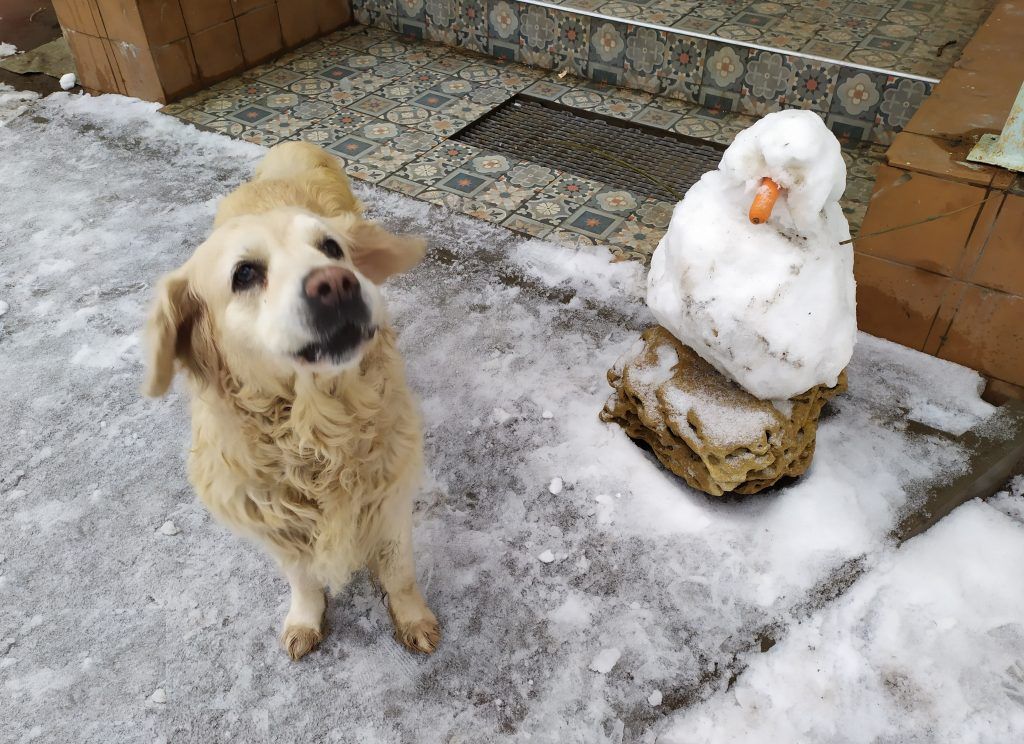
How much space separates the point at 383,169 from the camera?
3.25 metres

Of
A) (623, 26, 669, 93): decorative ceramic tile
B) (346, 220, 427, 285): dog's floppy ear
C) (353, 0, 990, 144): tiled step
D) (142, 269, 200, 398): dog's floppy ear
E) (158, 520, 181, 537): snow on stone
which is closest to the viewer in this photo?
(142, 269, 200, 398): dog's floppy ear

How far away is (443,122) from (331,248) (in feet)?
7.97

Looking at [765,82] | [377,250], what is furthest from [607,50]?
[377,250]

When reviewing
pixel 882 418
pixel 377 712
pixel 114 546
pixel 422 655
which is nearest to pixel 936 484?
pixel 882 418

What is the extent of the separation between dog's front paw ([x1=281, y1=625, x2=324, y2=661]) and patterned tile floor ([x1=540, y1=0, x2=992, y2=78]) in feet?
10.7

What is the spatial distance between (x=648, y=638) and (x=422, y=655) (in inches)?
21.3

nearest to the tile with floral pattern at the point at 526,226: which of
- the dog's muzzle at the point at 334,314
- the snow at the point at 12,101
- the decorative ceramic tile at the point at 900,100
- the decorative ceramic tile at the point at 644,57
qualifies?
the decorative ceramic tile at the point at 644,57

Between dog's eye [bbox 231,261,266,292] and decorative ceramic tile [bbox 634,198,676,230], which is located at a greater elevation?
dog's eye [bbox 231,261,266,292]

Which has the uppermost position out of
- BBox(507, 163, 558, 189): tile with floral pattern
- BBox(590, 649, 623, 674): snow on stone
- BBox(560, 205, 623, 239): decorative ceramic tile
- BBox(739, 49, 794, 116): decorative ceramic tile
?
BBox(739, 49, 794, 116): decorative ceramic tile

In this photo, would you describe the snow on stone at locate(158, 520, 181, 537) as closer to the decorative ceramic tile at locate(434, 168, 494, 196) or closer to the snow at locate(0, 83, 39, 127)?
the decorative ceramic tile at locate(434, 168, 494, 196)

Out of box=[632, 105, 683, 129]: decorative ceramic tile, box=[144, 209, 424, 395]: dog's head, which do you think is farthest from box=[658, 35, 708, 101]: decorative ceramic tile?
box=[144, 209, 424, 395]: dog's head

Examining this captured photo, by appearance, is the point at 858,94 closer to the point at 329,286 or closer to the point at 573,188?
the point at 573,188

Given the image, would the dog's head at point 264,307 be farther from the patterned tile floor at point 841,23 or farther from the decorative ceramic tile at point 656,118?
the patterned tile floor at point 841,23

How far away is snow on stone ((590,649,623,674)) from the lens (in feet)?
5.40
